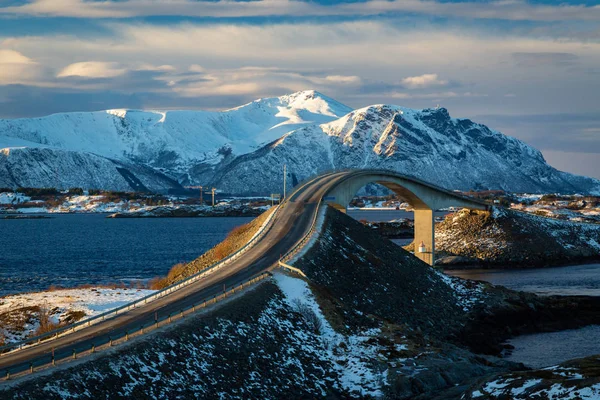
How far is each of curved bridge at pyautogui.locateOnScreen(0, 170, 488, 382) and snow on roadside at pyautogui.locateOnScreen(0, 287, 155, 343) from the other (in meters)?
5.04

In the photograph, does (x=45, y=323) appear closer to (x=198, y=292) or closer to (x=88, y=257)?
(x=198, y=292)

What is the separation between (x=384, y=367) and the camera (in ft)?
156

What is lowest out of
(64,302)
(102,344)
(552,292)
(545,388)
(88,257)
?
(88,257)

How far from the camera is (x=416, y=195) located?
118 meters

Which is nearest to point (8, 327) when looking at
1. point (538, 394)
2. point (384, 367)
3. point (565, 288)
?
point (384, 367)

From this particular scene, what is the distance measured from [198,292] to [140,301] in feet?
12.4

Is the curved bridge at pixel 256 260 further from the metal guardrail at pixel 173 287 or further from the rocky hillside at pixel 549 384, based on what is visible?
the rocky hillside at pixel 549 384

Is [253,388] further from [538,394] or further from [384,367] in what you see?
[538,394]

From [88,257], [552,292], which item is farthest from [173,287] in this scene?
[88,257]

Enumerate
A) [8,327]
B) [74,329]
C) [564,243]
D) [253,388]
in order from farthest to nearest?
[564,243] → [8,327] → [74,329] → [253,388]

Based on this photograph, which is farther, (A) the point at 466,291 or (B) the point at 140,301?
(A) the point at 466,291

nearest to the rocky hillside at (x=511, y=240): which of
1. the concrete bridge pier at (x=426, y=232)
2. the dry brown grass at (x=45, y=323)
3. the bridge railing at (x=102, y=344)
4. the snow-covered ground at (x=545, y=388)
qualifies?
the concrete bridge pier at (x=426, y=232)

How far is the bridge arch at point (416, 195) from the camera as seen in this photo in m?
103

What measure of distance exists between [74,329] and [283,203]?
46967 mm
